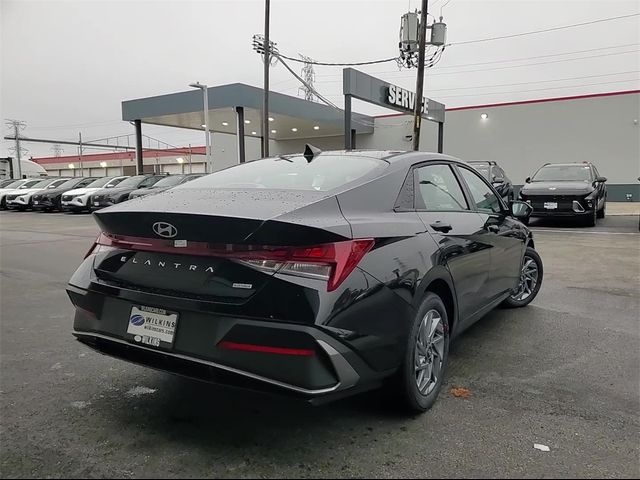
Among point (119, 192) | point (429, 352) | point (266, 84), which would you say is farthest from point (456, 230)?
point (266, 84)

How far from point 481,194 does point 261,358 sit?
2767 millimetres

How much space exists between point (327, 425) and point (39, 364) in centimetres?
222

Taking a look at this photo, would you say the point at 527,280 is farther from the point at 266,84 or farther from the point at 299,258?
the point at 266,84

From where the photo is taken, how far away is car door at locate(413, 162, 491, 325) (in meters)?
3.13

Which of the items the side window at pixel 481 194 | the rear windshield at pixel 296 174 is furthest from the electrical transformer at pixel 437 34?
the rear windshield at pixel 296 174

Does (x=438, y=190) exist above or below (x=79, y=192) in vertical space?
above

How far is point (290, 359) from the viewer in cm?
215

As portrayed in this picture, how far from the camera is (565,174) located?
43.9ft

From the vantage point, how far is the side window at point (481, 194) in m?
4.02

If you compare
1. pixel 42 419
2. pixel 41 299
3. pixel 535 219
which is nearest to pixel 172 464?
pixel 42 419

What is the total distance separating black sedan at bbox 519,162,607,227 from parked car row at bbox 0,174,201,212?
35.2 feet

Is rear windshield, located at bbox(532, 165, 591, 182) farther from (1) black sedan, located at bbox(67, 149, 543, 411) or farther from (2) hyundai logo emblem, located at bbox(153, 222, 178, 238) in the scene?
(2) hyundai logo emblem, located at bbox(153, 222, 178, 238)

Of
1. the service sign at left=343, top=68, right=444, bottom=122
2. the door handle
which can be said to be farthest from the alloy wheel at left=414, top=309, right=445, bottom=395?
the service sign at left=343, top=68, right=444, bottom=122

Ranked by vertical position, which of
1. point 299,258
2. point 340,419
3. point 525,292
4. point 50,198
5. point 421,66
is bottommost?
point 340,419
